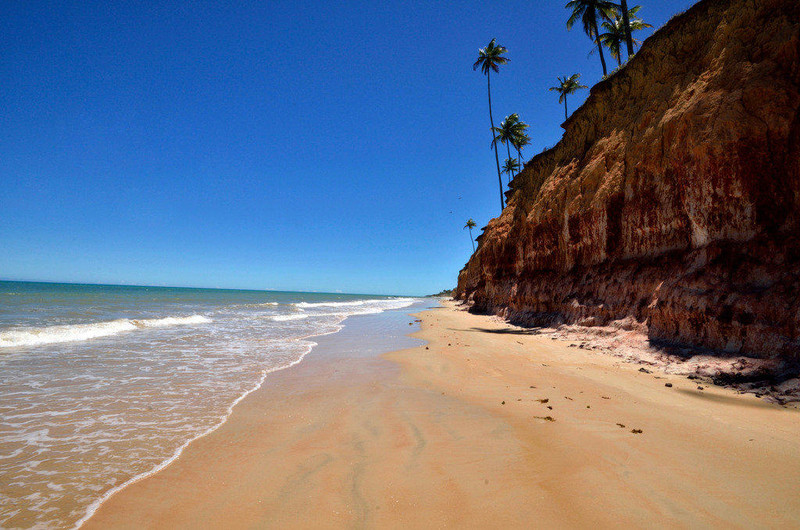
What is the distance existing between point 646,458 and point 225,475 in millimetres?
4504

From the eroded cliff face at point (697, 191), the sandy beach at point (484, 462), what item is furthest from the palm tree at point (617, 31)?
the sandy beach at point (484, 462)

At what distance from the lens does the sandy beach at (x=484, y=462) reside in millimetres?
2695

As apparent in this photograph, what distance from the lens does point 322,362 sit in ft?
29.9

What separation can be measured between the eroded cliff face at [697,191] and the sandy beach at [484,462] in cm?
256

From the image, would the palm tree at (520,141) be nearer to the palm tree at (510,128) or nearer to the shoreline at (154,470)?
the palm tree at (510,128)

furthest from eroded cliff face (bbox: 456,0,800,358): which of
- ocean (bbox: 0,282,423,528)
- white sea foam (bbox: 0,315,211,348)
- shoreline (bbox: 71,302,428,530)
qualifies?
white sea foam (bbox: 0,315,211,348)

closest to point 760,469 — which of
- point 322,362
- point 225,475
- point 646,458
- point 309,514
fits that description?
point 646,458

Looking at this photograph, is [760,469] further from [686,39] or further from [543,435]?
[686,39]

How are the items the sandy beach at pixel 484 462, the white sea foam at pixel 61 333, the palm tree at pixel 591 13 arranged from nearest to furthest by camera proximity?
the sandy beach at pixel 484 462 → the white sea foam at pixel 61 333 → the palm tree at pixel 591 13

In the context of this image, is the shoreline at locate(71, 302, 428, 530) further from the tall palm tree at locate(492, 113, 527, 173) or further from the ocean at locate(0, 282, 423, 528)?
the tall palm tree at locate(492, 113, 527, 173)

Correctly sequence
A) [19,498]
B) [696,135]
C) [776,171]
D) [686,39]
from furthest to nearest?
[686,39], [696,135], [776,171], [19,498]

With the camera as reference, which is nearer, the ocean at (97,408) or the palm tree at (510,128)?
the ocean at (97,408)

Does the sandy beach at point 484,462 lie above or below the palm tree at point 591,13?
below

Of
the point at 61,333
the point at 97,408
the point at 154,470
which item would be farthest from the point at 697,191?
the point at 61,333
